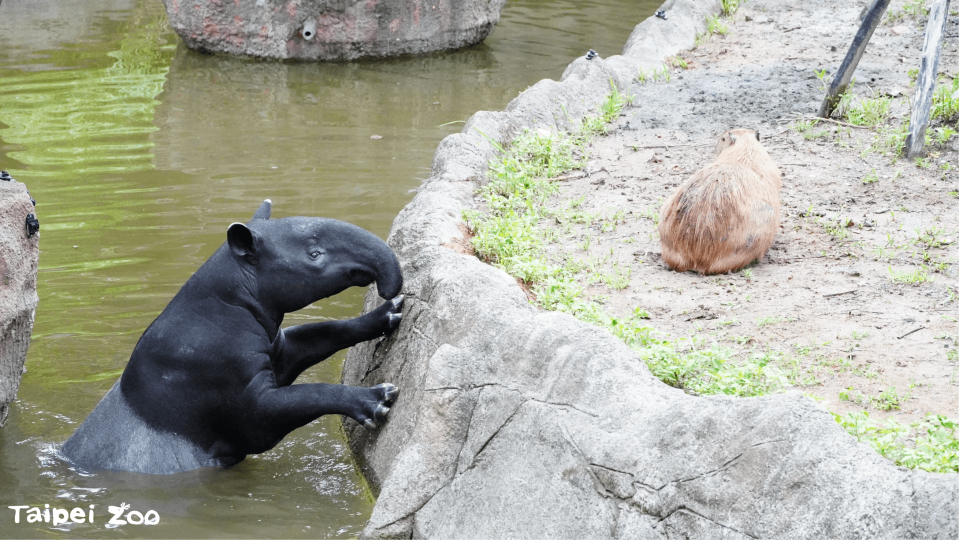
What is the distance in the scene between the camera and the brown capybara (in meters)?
5.45

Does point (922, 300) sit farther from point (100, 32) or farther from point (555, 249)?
point (100, 32)

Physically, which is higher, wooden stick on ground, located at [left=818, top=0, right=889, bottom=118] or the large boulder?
wooden stick on ground, located at [left=818, top=0, right=889, bottom=118]

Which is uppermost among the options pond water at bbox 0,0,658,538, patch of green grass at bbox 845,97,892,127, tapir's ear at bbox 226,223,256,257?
tapir's ear at bbox 226,223,256,257

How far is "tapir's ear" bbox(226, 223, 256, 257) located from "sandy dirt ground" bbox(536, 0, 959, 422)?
1888mm

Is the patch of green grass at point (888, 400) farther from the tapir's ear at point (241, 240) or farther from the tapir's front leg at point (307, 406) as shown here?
the tapir's ear at point (241, 240)

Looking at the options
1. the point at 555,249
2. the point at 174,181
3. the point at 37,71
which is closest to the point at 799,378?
the point at 555,249

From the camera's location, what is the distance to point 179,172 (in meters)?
9.34

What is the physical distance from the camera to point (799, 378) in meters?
4.28

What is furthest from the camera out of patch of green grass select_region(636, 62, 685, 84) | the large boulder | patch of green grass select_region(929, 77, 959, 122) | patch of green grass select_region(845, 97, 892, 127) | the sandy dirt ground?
the large boulder

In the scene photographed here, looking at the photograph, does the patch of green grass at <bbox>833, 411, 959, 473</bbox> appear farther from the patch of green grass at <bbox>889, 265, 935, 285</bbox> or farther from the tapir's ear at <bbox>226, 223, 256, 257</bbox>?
the tapir's ear at <bbox>226, 223, 256, 257</bbox>

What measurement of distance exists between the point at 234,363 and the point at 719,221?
275cm

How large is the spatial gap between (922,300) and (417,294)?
260 centimetres

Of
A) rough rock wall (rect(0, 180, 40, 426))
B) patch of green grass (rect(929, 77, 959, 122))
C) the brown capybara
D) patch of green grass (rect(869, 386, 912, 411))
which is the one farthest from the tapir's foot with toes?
patch of green grass (rect(929, 77, 959, 122))

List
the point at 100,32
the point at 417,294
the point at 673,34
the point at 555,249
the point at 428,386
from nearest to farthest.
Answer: the point at 428,386 < the point at 417,294 < the point at 555,249 < the point at 673,34 < the point at 100,32
